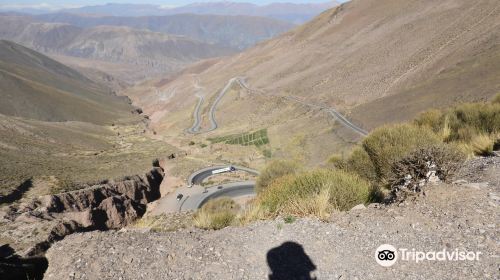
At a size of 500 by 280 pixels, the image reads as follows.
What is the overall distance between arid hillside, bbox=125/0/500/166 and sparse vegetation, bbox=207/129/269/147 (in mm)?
1288

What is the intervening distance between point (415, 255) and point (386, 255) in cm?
45

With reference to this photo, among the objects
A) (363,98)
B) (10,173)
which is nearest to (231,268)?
(10,173)

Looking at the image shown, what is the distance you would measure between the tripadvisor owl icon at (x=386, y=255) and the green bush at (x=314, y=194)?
61.6 inches

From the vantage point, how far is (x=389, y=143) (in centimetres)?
1355

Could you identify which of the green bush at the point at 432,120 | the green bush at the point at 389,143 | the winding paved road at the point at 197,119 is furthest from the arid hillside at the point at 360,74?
the green bush at the point at 389,143

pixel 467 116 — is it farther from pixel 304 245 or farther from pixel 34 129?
pixel 34 129

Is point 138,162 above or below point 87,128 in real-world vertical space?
below

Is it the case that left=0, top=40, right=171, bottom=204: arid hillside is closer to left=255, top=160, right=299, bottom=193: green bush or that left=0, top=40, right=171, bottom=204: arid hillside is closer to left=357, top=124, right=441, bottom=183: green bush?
left=255, top=160, right=299, bottom=193: green bush

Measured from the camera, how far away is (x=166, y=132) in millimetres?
94062

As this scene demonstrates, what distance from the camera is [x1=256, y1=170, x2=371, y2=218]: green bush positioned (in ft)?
29.5

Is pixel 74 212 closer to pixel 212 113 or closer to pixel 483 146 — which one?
pixel 483 146

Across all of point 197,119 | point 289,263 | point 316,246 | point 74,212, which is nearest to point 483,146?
point 316,246

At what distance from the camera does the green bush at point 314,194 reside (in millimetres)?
9000

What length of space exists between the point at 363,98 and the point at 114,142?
43531mm
